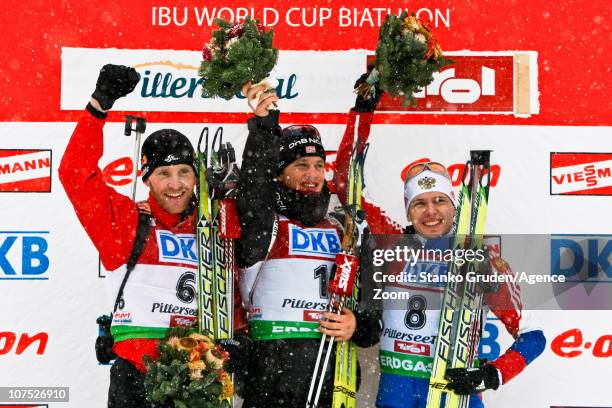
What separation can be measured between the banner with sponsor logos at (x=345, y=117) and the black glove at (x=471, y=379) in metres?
1.15

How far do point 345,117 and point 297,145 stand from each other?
98cm

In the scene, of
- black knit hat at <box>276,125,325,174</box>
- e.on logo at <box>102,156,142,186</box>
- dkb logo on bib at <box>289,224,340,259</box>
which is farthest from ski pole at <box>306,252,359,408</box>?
e.on logo at <box>102,156,142,186</box>

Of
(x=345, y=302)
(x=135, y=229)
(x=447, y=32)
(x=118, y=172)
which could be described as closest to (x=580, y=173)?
(x=447, y=32)

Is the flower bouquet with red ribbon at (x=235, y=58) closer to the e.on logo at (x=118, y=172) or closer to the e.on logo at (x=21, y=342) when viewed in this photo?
the e.on logo at (x=118, y=172)

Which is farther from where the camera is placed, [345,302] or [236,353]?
[345,302]

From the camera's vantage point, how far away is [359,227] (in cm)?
505

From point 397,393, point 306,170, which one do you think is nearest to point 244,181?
point 306,170

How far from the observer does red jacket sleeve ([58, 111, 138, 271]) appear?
4559 mm

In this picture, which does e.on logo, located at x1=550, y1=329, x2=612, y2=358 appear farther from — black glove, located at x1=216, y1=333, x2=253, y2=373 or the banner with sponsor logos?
black glove, located at x1=216, y1=333, x2=253, y2=373

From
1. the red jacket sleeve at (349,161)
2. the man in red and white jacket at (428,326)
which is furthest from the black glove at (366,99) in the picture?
the man in red and white jacket at (428,326)

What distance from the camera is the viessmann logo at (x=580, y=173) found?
19.6 ft

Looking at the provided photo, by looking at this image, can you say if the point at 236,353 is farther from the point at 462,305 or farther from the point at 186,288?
the point at 462,305

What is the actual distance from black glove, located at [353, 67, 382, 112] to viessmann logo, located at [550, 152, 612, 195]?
1.50 metres

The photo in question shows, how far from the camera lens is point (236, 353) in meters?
4.83
